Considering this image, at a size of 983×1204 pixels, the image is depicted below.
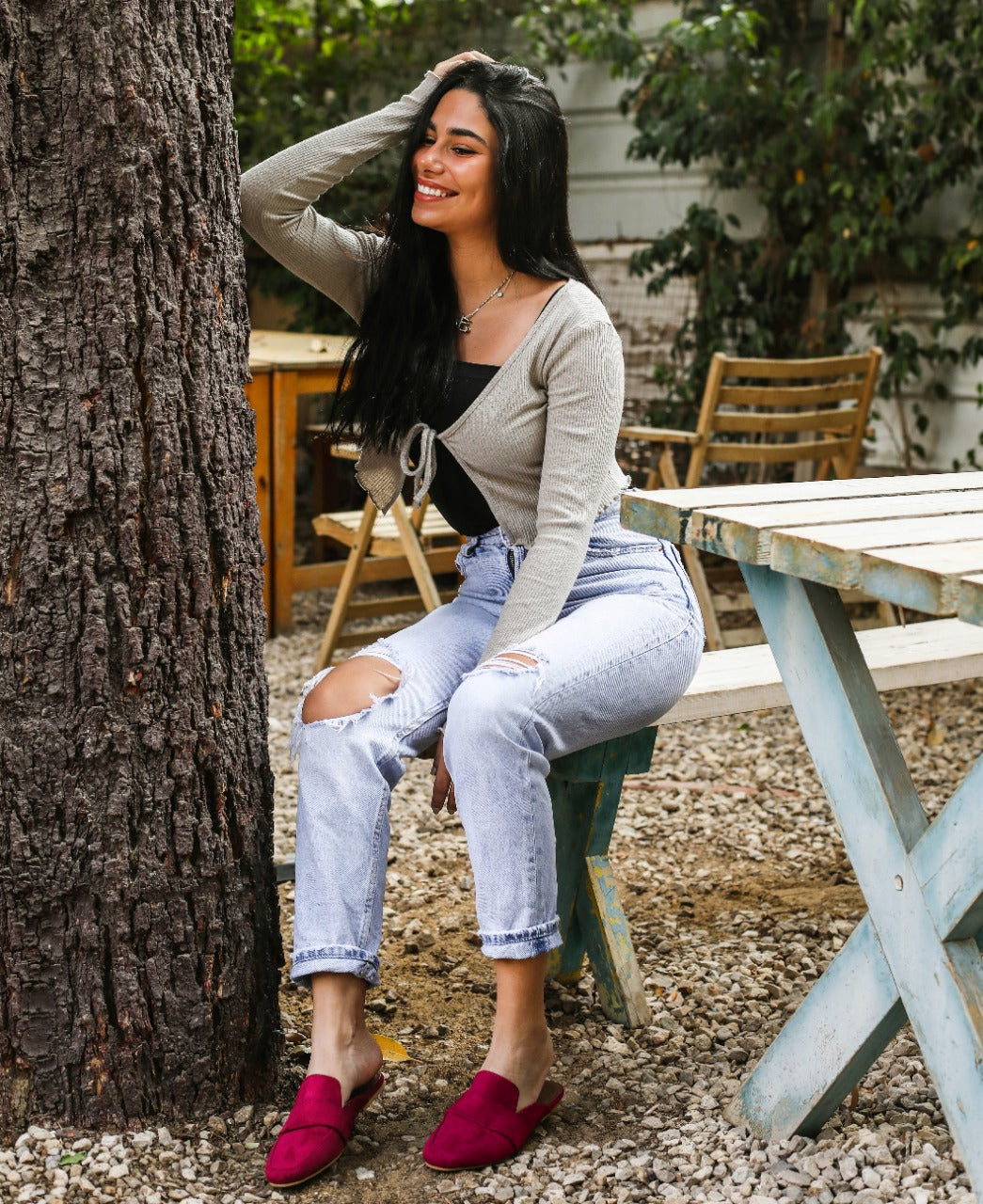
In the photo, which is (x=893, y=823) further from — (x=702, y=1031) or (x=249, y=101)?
(x=249, y=101)

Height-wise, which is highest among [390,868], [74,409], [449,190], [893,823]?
[449,190]

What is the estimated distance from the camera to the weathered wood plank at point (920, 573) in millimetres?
1670

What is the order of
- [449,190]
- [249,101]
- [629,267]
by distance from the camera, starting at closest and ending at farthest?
[449,190] → [629,267] → [249,101]

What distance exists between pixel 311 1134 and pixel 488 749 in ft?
1.96

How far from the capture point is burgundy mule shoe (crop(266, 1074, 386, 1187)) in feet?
6.71

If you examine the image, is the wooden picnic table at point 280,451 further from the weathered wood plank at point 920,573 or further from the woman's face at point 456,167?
the weathered wood plank at point 920,573

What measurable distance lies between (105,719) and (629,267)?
5404mm

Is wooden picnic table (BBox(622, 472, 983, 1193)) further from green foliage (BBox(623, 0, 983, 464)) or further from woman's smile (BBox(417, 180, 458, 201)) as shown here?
green foliage (BBox(623, 0, 983, 464))

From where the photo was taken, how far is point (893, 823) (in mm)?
1934

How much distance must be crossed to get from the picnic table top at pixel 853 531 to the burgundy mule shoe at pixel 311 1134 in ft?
3.08

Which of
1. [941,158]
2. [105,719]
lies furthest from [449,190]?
[941,158]

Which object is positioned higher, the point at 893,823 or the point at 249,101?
the point at 249,101

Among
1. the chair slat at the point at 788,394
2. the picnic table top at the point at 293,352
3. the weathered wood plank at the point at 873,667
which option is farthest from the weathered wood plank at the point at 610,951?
the picnic table top at the point at 293,352

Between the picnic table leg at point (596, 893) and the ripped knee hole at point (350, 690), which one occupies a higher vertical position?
the ripped knee hole at point (350, 690)
